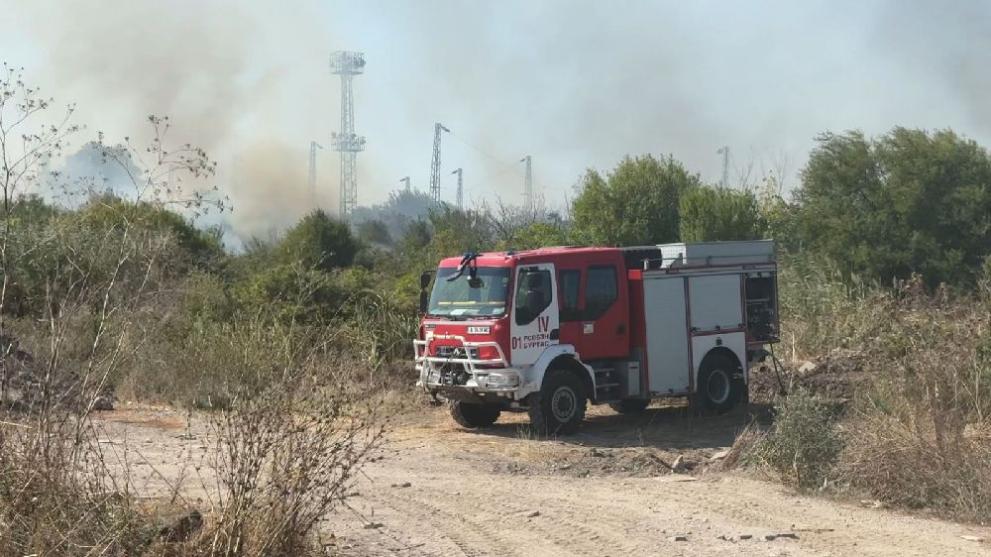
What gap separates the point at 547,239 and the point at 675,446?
51.0 feet

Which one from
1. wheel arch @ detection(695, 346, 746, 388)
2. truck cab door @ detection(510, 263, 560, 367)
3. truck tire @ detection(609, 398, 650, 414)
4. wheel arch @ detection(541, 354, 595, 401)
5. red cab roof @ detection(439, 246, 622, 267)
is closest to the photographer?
truck cab door @ detection(510, 263, 560, 367)

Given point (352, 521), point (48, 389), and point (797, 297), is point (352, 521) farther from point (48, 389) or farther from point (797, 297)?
point (797, 297)

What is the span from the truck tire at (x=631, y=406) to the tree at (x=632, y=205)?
59.6ft

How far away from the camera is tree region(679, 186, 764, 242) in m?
36.2

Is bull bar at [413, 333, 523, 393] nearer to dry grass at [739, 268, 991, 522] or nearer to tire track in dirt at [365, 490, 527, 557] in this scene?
dry grass at [739, 268, 991, 522]

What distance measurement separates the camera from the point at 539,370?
16312mm

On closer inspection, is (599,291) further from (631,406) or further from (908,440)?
(908,440)

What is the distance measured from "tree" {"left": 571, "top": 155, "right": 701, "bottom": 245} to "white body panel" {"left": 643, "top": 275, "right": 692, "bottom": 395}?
62.2 ft

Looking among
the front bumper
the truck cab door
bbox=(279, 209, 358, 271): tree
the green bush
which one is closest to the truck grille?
the front bumper

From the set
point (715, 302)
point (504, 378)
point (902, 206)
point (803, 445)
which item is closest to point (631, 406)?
point (715, 302)

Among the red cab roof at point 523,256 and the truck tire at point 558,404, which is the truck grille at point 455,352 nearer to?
the truck tire at point 558,404

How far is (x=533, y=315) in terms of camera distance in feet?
53.5

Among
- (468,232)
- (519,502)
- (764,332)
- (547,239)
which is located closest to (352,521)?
(519,502)

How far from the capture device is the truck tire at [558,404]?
16328 mm
